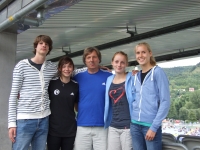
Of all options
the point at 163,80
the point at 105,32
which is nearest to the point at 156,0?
the point at 105,32

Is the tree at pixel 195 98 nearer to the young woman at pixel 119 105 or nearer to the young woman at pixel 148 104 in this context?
the young woman at pixel 119 105

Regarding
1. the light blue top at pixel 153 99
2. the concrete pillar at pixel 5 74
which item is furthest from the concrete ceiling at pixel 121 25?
the light blue top at pixel 153 99

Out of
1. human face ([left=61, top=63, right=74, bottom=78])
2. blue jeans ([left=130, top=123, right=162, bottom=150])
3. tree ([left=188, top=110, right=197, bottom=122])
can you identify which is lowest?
tree ([left=188, top=110, right=197, bottom=122])

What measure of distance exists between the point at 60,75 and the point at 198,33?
457 cm

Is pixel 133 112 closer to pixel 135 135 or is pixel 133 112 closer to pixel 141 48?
pixel 135 135

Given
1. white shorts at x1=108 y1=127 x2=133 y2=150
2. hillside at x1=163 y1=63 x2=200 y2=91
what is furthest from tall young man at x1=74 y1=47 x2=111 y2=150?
hillside at x1=163 y1=63 x2=200 y2=91

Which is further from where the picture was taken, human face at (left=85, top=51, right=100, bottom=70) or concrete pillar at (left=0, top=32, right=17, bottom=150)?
concrete pillar at (left=0, top=32, right=17, bottom=150)

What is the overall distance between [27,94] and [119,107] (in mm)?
932

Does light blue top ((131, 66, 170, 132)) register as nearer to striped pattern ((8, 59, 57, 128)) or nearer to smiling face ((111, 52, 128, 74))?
smiling face ((111, 52, 128, 74))

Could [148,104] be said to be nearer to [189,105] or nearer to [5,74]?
[5,74]

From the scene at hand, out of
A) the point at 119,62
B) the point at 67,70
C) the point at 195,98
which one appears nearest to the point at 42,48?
the point at 67,70

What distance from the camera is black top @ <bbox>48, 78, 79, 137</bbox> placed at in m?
2.55

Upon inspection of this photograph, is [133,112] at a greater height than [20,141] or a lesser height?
greater

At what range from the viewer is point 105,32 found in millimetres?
6059
